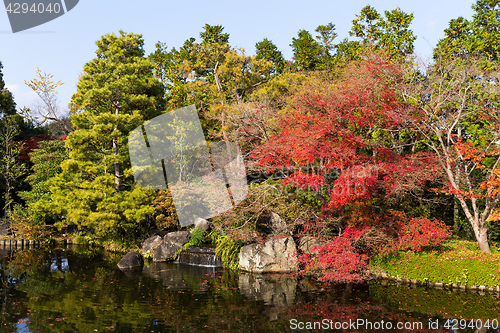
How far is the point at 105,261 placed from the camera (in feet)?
47.6

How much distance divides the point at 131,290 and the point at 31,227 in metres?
11.2

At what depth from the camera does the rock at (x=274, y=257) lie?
1241 centimetres

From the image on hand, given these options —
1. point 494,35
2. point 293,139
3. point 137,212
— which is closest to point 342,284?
point 293,139

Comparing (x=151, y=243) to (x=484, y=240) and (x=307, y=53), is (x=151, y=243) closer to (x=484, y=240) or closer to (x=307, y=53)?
(x=484, y=240)

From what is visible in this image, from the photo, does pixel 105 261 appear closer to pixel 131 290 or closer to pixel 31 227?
pixel 131 290

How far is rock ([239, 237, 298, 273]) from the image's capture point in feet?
40.7

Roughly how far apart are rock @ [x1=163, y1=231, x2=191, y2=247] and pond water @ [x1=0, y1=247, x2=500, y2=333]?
8.35 feet

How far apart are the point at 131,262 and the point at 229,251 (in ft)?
13.2

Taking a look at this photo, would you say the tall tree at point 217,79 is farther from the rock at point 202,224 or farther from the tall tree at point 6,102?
the tall tree at point 6,102

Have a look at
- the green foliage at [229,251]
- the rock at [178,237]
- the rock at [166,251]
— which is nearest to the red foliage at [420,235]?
the green foliage at [229,251]

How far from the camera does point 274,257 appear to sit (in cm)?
1249

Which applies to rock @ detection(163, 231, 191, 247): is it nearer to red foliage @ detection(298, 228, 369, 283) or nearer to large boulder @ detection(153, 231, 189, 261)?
large boulder @ detection(153, 231, 189, 261)

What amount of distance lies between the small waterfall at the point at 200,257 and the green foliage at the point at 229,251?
1.16ft

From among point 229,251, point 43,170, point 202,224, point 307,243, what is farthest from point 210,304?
point 43,170
